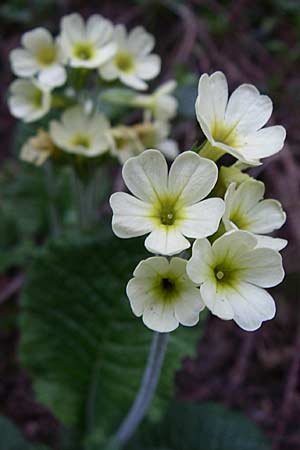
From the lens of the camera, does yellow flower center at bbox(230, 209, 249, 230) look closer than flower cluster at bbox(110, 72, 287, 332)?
No

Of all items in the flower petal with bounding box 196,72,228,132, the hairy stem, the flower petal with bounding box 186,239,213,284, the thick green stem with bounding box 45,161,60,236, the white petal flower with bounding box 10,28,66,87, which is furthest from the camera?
the thick green stem with bounding box 45,161,60,236

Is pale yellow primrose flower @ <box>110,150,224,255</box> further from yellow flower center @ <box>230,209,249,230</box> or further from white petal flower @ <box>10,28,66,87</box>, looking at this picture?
white petal flower @ <box>10,28,66,87</box>

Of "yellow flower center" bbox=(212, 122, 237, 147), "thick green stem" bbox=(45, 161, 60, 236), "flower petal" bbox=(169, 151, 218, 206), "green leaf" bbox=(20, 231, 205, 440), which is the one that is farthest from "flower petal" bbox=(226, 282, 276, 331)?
"thick green stem" bbox=(45, 161, 60, 236)

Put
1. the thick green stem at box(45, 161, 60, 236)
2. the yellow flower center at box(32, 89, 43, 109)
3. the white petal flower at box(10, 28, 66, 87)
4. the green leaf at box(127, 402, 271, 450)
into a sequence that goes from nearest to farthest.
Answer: the white petal flower at box(10, 28, 66, 87) < the yellow flower center at box(32, 89, 43, 109) < the green leaf at box(127, 402, 271, 450) < the thick green stem at box(45, 161, 60, 236)

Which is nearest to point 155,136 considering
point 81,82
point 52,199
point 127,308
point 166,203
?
point 81,82

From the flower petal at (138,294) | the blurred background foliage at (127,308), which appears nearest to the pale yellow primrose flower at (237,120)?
the flower petal at (138,294)

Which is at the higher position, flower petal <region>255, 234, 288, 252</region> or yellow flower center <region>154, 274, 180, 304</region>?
flower petal <region>255, 234, 288, 252</region>

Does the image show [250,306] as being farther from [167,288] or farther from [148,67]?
[148,67]

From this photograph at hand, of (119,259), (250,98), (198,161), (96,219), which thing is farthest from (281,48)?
(198,161)
